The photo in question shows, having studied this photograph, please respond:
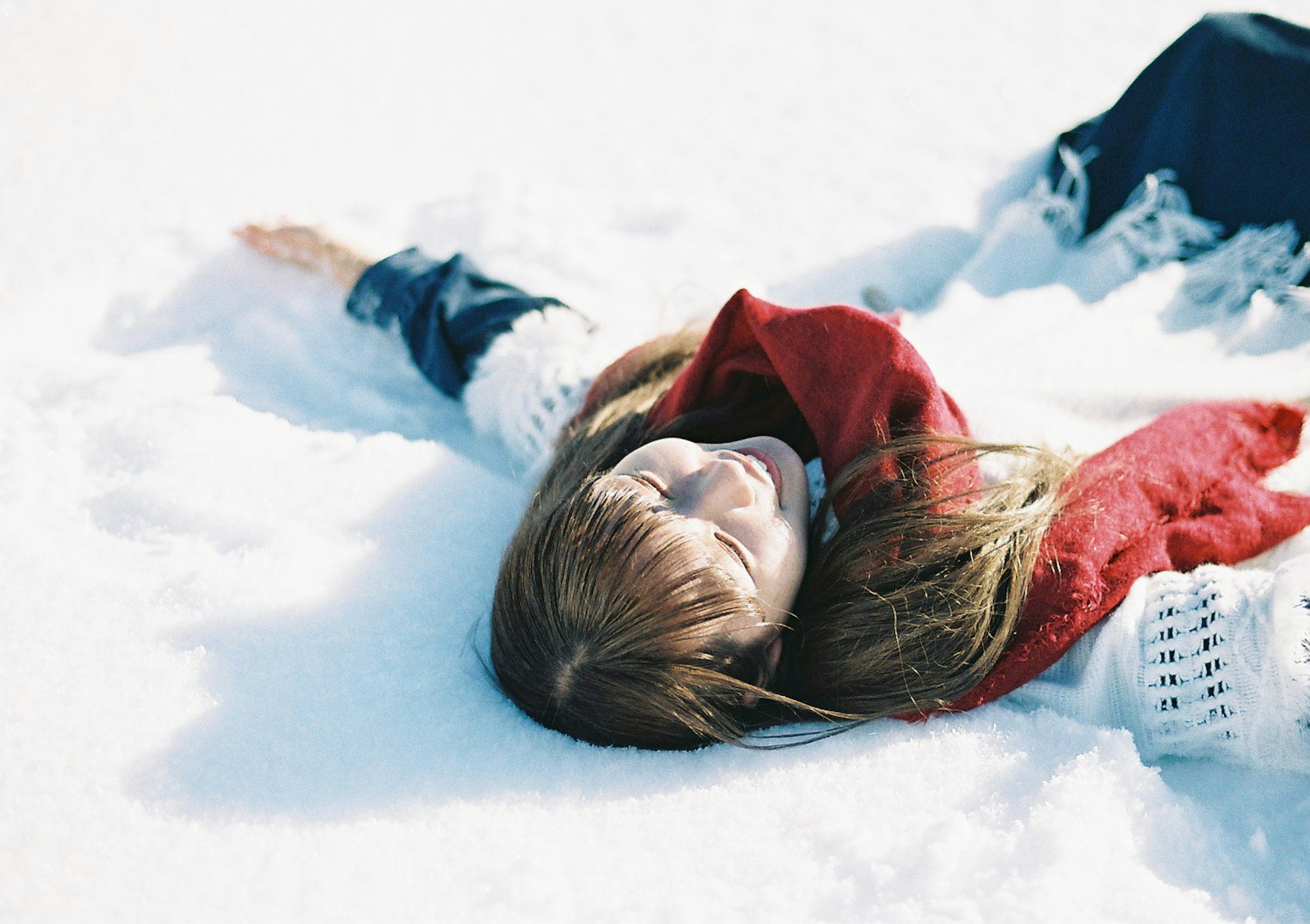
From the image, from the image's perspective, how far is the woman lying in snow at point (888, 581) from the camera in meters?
0.94

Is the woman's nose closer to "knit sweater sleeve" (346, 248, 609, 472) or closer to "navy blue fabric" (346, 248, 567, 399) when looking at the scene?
"knit sweater sleeve" (346, 248, 609, 472)

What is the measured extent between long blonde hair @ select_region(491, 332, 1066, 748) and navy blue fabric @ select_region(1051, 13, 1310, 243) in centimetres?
92

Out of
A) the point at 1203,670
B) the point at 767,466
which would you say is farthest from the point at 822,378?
the point at 1203,670

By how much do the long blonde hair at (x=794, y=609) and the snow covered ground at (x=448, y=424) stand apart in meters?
0.05

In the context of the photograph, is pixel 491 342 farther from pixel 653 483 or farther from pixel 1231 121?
pixel 1231 121

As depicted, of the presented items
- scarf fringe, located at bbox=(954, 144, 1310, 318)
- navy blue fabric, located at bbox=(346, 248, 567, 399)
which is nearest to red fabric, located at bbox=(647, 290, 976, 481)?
navy blue fabric, located at bbox=(346, 248, 567, 399)

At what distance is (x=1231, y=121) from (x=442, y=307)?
4.84 feet

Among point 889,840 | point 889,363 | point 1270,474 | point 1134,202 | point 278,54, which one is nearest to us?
point 889,840

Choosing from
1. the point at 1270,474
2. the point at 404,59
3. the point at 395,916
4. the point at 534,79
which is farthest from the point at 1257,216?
the point at 404,59

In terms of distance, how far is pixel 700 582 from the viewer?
931 mm

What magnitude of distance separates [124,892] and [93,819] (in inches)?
3.5

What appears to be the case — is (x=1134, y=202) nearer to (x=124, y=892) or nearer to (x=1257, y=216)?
(x=1257, y=216)

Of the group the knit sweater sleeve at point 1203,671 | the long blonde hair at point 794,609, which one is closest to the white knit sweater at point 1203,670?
the knit sweater sleeve at point 1203,671

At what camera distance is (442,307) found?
1595 millimetres
